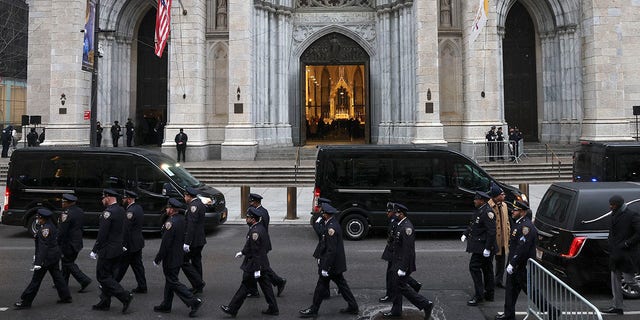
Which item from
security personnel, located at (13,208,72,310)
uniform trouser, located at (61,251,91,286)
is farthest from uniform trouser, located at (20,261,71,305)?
uniform trouser, located at (61,251,91,286)

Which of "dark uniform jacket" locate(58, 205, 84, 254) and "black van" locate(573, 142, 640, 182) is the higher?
"black van" locate(573, 142, 640, 182)

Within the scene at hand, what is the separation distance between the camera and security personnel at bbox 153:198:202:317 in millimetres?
6699

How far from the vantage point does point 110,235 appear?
708 centimetres

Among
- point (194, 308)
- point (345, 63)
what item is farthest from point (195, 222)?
point (345, 63)

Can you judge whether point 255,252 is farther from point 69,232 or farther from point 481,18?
point 481,18

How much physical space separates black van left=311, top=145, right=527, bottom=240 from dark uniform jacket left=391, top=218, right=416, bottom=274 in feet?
17.2

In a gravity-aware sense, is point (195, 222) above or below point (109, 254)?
above

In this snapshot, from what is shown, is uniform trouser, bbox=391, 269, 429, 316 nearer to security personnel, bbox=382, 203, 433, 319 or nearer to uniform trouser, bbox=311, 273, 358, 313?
security personnel, bbox=382, 203, 433, 319

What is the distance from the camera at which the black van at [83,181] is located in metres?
12.1

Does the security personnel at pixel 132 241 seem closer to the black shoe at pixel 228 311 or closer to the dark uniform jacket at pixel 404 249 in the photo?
the black shoe at pixel 228 311

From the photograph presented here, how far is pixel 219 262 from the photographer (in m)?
9.84

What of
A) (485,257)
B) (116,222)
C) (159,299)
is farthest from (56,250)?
(485,257)

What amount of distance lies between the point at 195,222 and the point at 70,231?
1890 millimetres

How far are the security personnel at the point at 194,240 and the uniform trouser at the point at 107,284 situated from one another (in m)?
0.95
